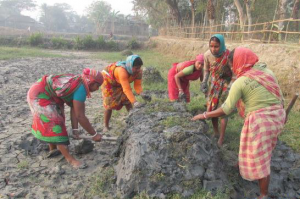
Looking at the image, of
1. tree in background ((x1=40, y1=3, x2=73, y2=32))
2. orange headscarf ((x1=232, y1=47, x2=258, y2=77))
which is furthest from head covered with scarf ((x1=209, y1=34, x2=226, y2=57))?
tree in background ((x1=40, y1=3, x2=73, y2=32))

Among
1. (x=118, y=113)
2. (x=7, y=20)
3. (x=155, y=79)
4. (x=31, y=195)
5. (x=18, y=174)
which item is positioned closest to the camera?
(x=31, y=195)

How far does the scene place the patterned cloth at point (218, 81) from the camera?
11.8 feet

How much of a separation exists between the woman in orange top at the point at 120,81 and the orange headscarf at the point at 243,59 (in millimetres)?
1671

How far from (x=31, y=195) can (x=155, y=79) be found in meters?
6.08

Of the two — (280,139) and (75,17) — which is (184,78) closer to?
(280,139)

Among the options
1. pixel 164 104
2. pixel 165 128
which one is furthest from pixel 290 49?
pixel 165 128

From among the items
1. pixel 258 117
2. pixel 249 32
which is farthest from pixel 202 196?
pixel 249 32

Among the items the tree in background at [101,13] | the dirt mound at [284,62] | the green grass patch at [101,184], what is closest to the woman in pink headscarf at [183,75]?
the green grass patch at [101,184]

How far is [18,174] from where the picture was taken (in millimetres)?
3115

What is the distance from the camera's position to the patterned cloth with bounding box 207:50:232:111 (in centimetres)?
361

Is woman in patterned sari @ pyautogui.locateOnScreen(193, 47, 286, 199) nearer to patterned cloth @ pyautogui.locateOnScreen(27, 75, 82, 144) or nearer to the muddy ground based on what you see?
the muddy ground

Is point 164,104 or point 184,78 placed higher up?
point 184,78

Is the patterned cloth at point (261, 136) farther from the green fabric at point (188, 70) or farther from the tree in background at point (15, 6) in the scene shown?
the tree in background at point (15, 6)

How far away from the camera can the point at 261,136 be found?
239 centimetres
